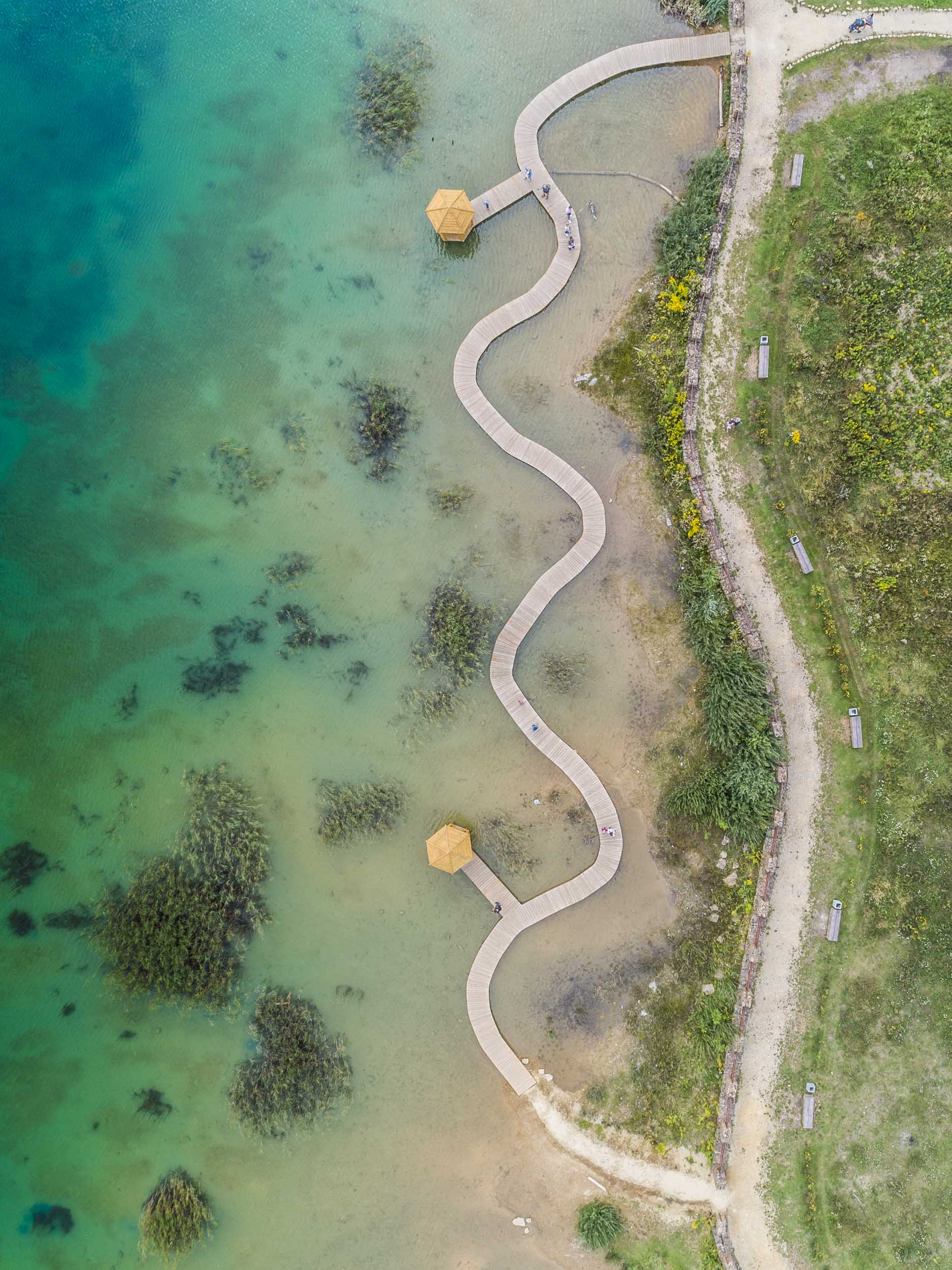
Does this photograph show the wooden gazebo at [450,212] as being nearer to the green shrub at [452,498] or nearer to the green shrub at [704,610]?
the green shrub at [452,498]

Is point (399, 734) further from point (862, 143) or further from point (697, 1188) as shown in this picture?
point (862, 143)

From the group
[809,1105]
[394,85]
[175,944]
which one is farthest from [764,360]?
[175,944]

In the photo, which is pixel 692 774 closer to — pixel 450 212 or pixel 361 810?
pixel 361 810

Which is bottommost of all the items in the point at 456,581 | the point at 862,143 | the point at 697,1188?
the point at 697,1188

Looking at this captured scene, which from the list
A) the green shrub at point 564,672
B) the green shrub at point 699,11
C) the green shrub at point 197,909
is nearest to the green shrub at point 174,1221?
the green shrub at point 197,909

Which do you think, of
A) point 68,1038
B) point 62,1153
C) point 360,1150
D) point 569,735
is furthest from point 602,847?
point 62,1153

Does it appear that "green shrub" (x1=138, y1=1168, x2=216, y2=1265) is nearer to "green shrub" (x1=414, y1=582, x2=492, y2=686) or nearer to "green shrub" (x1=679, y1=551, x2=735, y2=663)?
"green shrub" (x1=414, y1=582, x2=492, y2=686)
